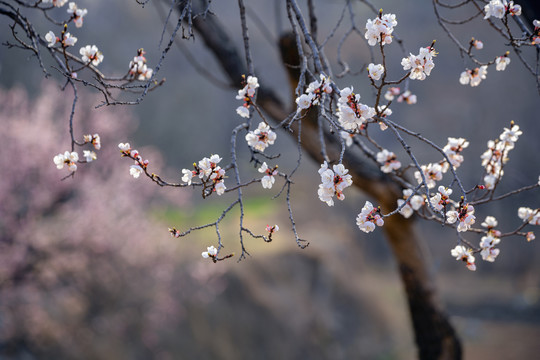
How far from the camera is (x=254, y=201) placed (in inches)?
279

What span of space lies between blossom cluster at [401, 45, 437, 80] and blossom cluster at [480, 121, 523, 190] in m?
0.59

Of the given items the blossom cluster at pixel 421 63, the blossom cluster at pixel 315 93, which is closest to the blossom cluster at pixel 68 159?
the blossom cluster at pixel 315 93

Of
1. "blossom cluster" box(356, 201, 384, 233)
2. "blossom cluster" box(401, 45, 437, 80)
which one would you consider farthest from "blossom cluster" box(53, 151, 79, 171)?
"blossom cluster" box(401, 45, 437, 80)

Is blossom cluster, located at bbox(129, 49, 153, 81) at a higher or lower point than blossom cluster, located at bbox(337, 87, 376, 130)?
higher

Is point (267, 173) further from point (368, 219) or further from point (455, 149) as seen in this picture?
point (455, 149)

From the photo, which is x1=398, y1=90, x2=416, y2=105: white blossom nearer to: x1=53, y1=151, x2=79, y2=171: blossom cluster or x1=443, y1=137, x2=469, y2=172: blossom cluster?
x1=443, y1=137, x2=469, y2=172: blossom cluster

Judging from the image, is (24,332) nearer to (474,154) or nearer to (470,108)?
(474,154)

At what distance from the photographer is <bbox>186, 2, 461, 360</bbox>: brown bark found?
2.25m

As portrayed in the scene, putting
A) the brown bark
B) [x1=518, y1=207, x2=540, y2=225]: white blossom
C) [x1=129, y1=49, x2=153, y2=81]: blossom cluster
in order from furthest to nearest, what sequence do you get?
the brown bark
[x1=129, y1=49, x2=153, y2=81]: blossom cluster
[x1=518, y1=207, x2=540, y2=225]: white blossom

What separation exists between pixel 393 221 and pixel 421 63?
1379 millimetres

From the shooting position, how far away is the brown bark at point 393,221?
7.39ft

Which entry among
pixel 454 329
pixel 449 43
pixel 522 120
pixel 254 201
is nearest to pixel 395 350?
pixel 254 201

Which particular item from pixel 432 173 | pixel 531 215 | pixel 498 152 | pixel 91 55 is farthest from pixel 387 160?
pixel 91 55

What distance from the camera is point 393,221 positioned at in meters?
2.29
